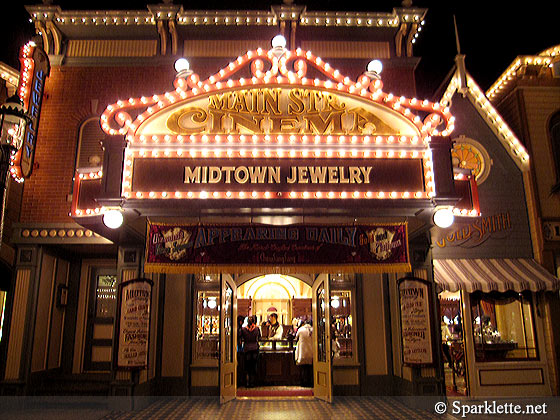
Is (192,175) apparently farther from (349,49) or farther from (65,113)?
(349,49)

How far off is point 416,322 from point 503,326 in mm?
3797

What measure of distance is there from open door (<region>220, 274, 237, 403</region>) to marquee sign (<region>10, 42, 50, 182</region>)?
17.0 feet

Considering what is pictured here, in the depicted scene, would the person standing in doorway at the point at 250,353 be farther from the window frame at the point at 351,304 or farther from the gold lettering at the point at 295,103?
the gold lettering at the point at 295,103

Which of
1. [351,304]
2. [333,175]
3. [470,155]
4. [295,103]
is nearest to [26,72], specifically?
[295,103]

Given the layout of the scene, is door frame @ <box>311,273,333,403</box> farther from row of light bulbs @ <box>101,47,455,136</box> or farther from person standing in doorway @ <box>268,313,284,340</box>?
row of light bulbs @ <box>101,47,455,136</box>

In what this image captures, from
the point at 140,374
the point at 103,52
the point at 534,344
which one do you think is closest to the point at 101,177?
the point at 140,374

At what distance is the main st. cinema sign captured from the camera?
7070 millimetres

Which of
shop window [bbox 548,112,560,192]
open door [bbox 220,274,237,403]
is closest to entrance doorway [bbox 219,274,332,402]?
open door [bbox 220,274,237,403]

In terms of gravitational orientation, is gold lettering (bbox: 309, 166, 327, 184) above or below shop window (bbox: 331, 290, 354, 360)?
→ above

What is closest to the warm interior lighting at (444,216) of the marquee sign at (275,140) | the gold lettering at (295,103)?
the marquee sign at (275,140)

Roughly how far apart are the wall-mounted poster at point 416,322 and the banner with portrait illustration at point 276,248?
2.15 metres

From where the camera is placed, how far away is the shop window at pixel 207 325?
10.8 meters

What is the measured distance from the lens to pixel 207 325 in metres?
10.9
